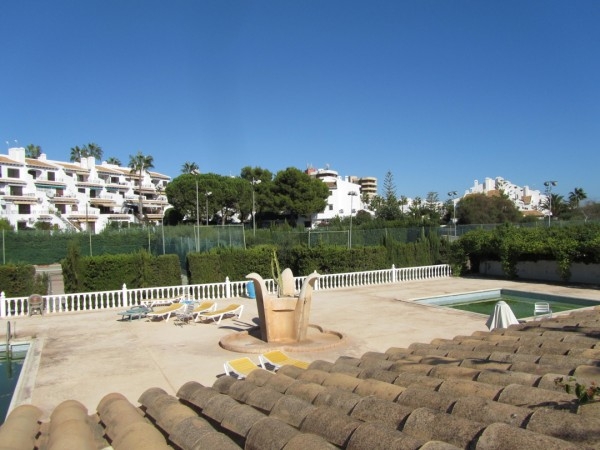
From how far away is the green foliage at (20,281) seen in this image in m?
16.0

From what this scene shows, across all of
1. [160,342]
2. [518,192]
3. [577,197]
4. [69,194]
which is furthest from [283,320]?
[518,192]

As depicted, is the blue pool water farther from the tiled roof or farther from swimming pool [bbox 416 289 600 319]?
swimming pool [bbox 416 289 600 319]

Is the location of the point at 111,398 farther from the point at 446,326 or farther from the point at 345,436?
the point at 446,326

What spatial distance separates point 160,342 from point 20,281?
308 inches

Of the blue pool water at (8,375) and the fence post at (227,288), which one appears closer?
the blue pool water at (8,375)

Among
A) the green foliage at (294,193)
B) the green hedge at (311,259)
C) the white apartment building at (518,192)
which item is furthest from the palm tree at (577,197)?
the green hedge at (311,259)

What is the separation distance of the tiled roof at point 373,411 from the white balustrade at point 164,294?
38.8 feet

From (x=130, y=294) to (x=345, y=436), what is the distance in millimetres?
15820

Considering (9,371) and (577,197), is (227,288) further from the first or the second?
(577,197)

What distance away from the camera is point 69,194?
216 ft

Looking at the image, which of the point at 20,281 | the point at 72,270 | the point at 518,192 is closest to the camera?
the point at 20,281

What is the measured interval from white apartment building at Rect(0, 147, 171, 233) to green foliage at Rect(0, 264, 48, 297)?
3441cm

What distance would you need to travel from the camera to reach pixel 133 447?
282 centimetres

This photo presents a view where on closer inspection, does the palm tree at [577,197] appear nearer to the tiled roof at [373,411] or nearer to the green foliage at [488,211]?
the green foliage at [488,211]
